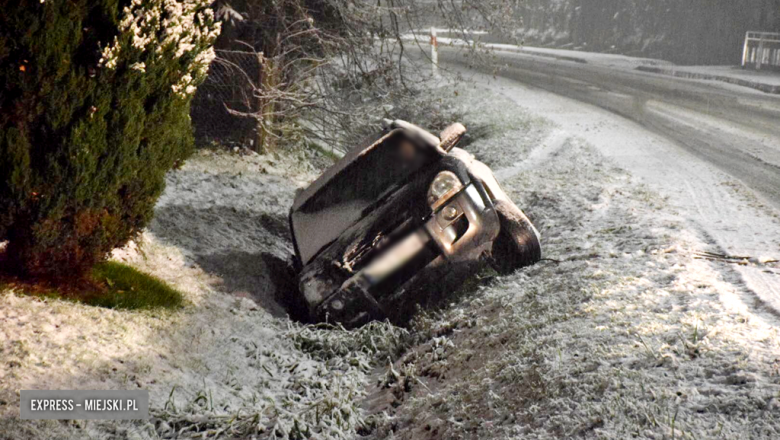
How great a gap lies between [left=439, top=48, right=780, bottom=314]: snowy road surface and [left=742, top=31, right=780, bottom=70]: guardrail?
412 centimetres

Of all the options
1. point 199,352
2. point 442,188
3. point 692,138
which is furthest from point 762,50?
point 199,352

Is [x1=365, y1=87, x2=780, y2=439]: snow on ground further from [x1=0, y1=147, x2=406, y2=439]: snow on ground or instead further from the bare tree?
the bare tree

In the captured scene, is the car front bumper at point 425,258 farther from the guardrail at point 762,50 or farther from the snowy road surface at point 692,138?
the guardrail at point 762,50

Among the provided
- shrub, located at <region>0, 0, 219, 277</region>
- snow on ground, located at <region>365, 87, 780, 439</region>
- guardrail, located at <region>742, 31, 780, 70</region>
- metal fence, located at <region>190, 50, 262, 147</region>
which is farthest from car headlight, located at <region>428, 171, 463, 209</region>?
guardrail, located at <region>742, 31, 780, 70</region>

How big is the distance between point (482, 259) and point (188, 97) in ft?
8.96

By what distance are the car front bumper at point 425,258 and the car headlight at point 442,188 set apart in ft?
0.18

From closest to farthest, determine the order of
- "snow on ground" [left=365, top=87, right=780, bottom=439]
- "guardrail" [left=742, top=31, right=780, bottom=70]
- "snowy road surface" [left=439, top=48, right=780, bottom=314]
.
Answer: "snow on ground" [left=365, top=87, right=780, bottom=439] < "snowy road surface" [left=439, top=48, right=780, bottom=314] < "guardrail" [left=742, top=31, right=780, bottom=70]

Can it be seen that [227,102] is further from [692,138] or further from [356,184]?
[692,138]

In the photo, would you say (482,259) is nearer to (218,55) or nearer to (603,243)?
(603,243)

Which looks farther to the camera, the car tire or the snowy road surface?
the snowy road surface

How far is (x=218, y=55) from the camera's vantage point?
11289mm

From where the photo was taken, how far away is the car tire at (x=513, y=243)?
20.8 ft

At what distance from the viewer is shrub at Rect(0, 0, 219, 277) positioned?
448cm

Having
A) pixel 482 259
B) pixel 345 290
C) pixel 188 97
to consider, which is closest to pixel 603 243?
pixel 482 259
